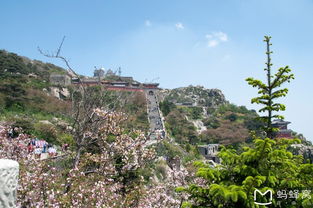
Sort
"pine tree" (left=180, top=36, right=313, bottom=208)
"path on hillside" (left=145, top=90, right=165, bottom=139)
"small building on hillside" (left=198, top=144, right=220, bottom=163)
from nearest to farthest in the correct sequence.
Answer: "pine tree" (left=180, top=36, right=313, bottom=208), "small building on hillside" (left=198, top=144, right=220, bottom=163), "path on hillside" (left=145, top=90, right=165, bottom=139)

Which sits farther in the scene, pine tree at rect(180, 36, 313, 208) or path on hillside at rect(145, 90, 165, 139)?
path on hillside at rect(145, 90, 165, 139)

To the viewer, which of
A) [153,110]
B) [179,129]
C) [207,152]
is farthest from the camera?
[153,110]

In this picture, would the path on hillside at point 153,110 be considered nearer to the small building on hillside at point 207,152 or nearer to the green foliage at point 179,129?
the green foliage at point 179,129

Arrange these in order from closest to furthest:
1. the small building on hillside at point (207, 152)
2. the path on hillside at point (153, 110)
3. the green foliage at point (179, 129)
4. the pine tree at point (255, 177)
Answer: the pine tree at point (255, 177)
the small building on hillside at point (207, 152)
the path on hillside at point (153, 110)
the green foliage at point (179, 129)

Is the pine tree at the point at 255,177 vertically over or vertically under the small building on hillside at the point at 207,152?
over

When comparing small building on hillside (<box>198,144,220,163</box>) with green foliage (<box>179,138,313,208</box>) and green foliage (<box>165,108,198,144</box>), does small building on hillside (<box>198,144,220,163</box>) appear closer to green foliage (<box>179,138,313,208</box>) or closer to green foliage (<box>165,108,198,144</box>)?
green foliage (<box>165,108,198,144</box>)

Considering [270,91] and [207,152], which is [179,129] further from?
[270,91]

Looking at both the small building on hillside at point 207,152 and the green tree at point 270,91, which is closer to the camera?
the green tree at point 270,91

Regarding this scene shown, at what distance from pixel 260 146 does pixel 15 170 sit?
3520 millimetres

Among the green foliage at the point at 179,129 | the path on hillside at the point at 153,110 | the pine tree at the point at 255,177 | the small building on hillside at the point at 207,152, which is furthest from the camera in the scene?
the green foliage at the point at 179,129

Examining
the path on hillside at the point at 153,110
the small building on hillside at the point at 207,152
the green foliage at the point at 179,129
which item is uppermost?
the path on hillside at the point at 153,110

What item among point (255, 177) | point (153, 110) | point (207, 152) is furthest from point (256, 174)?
point (153, 110)

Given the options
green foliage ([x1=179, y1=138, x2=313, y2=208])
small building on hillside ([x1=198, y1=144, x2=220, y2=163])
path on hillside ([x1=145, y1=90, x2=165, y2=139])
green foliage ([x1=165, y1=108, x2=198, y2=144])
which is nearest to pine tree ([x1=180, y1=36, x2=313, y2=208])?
green foliage ([x1=179, y1=138, x2=313, y2=208])

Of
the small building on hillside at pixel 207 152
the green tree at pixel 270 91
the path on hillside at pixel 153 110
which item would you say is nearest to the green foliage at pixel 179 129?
the path on hillside at pixel 153 110
